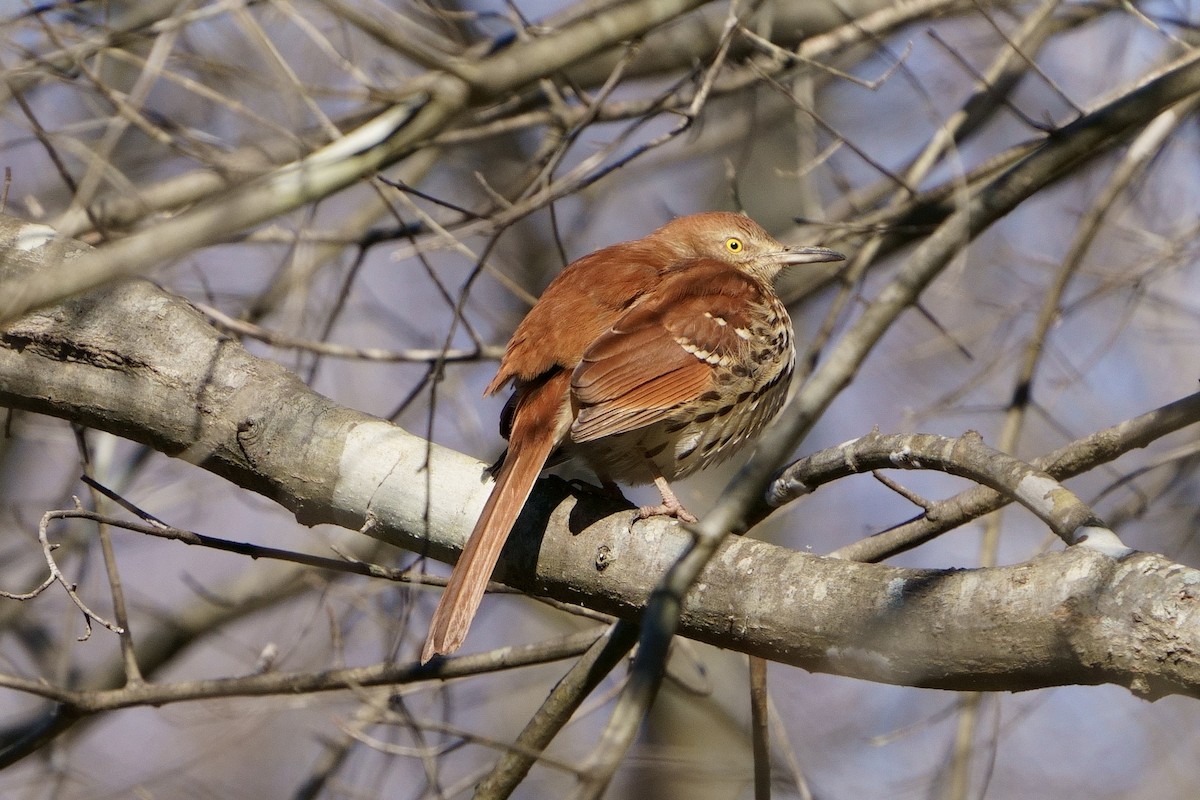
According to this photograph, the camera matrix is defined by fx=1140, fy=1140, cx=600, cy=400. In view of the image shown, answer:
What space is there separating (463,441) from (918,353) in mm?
2514

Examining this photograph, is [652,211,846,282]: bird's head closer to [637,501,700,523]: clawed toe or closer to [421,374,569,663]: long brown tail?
[637,501,700,523]: clawed toe

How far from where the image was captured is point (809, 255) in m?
4.57

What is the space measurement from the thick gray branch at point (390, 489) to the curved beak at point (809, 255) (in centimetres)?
185

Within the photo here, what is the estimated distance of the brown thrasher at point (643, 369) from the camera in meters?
3.42

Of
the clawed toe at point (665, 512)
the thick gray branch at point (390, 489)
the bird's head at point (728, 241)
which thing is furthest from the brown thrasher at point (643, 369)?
the bird's head at point (728, 241)

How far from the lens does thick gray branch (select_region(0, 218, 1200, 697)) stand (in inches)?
93.0

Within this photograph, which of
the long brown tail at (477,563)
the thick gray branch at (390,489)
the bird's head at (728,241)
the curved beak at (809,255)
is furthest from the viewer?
the bird's head at (728,241)

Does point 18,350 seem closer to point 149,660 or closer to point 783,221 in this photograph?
point 149,660

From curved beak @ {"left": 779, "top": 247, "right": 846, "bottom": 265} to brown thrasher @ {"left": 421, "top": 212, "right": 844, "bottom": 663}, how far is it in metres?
0.03

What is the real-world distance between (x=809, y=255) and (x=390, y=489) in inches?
90.7

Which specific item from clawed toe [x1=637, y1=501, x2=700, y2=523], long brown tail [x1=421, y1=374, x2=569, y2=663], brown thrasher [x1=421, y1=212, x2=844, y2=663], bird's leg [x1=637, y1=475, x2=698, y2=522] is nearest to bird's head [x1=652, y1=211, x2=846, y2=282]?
brown thrasher [x1=421, y1=212, x2=844, y2=663]

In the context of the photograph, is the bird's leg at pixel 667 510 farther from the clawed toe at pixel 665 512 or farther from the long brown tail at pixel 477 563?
the long brown tail at pixel 477 563

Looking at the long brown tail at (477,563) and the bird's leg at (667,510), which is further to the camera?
the bird's leg at (667,510)

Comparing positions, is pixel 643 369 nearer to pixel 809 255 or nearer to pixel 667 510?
pixel 667 510
